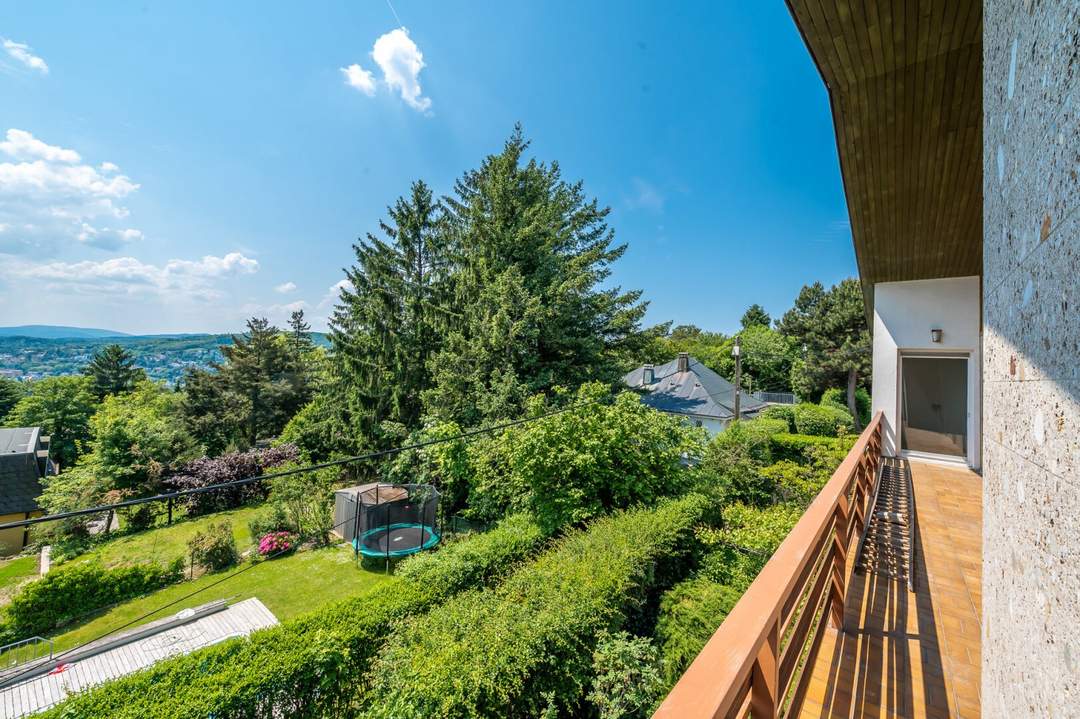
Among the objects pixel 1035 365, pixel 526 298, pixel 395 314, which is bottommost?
pixel 1035 365

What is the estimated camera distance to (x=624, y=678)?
5.00m

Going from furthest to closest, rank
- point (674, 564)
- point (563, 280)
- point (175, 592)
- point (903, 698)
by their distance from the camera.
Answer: point (563, 280) < point (175, 592) < point (674, 564) < point (903, 698)

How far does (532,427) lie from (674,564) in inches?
164

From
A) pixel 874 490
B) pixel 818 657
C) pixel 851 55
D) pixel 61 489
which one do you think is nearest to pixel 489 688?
pixel 818 657

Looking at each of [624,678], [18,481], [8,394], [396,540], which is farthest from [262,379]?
[624,678]

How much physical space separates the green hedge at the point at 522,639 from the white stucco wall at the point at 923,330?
172 inches

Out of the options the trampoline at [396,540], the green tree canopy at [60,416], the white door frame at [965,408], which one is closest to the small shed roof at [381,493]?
the trampoline at [396,540]

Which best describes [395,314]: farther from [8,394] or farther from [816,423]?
[8,394]

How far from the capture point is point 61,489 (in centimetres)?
1550

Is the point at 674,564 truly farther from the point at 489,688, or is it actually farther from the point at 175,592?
the point at 175,592

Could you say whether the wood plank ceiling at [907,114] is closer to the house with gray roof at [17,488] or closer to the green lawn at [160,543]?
the green lawn at [160,543]

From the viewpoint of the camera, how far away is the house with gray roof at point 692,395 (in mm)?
18812

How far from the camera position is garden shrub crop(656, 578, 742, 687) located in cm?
513

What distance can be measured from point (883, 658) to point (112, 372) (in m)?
49.9
